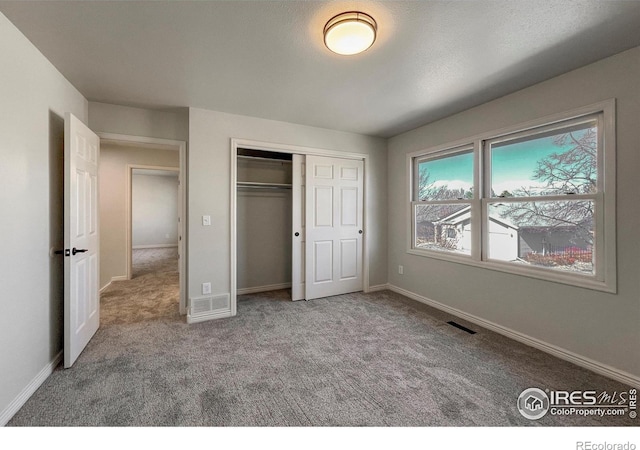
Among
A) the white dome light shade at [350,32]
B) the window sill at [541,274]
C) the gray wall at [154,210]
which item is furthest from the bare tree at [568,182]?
the gray wall at [154,210]

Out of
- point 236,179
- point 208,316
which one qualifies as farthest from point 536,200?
point 208,316

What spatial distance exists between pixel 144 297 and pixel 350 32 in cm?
413

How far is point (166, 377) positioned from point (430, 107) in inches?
140

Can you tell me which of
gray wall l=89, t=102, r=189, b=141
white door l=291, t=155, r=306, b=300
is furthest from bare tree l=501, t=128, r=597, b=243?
gray wall l=89, t=102, r=189, b=141

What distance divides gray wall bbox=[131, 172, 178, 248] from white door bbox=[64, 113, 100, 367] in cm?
640

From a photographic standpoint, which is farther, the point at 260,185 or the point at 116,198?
the point at 116,198

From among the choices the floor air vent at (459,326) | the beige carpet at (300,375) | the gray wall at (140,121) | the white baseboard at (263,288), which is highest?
the gray wall at (140,121)

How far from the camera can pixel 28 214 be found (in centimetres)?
179

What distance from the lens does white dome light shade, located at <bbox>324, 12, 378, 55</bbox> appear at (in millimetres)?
1562

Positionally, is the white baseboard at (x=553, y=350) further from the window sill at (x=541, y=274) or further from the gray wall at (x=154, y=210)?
the gray wall at (x=154, y=210)

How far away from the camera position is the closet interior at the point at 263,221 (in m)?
4.04

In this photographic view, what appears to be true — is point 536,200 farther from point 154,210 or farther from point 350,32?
point 154,210

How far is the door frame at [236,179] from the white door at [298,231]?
0.71 ft

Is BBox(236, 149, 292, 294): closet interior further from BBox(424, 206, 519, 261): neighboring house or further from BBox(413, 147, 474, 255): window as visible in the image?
BBox(424, 206, 519, 261): neighboring house
